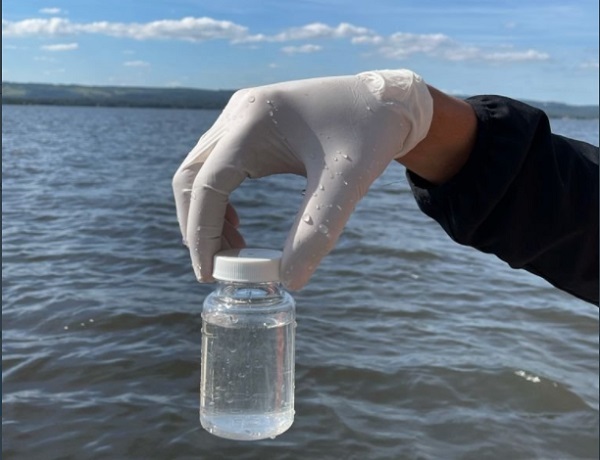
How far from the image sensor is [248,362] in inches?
90.7

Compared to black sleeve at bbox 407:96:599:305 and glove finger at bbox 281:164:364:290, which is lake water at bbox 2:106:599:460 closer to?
black sleeve at bbox 407:96:599:305

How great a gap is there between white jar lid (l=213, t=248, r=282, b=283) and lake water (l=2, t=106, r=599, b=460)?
2801mm

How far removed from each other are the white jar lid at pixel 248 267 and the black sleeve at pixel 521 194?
1.71 feet

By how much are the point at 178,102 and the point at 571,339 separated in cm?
13639

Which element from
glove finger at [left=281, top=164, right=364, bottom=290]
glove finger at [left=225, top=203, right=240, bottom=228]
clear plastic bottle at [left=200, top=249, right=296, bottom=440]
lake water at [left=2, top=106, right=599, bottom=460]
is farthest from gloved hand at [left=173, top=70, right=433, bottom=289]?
lake water at [left=2, top=106, right=599, bottom=460]

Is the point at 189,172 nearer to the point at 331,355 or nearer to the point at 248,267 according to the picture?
the point at 248,267

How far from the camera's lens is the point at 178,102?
137875mm

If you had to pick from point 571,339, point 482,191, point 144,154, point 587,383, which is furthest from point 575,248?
point 144,154

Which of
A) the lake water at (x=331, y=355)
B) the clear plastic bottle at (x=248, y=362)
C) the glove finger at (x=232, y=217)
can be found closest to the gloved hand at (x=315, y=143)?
the glove finger at (x=232, y=217)

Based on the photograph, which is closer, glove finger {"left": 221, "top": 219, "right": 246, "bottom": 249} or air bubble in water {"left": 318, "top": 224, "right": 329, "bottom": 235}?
air bubble in water {"left": 318, "top": 224, "right": 329, "bottom": 235}

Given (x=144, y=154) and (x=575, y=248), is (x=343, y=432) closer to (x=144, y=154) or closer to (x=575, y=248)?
(x=575, y=248)

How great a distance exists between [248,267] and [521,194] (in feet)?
2.54

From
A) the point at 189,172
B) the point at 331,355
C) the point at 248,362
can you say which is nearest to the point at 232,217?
the point at 189,172

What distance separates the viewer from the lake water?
4.57 m
